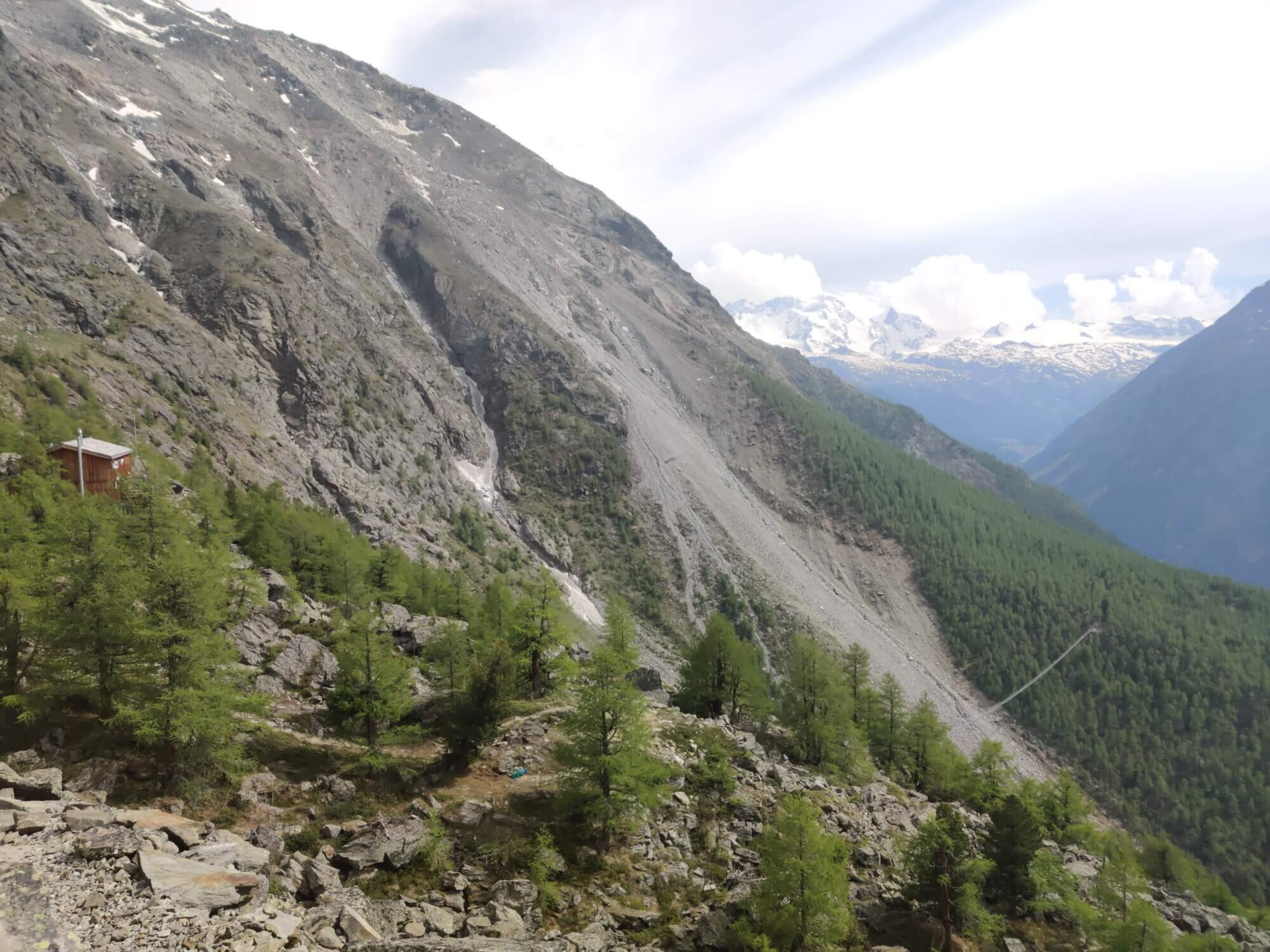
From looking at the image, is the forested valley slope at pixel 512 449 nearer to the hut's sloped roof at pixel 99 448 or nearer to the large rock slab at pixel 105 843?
the hut's sloped roof at pixel 99 448

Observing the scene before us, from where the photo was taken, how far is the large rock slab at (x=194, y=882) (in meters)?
14.1

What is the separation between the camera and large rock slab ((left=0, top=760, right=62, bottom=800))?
1686 cm

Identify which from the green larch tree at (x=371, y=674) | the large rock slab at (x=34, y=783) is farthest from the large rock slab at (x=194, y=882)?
the green larch tree at (x=371, y=674)

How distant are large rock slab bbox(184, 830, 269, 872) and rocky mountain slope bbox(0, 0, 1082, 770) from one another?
193ft

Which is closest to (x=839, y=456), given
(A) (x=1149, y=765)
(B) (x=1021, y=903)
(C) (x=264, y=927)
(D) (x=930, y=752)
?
(A) (x=1149, y=765)

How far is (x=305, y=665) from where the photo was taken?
35.7 metres

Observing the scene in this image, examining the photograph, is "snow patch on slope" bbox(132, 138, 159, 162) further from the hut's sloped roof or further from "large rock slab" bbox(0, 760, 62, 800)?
"large rock slab" bbox(0, 760, 62, 800)

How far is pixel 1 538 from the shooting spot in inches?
950

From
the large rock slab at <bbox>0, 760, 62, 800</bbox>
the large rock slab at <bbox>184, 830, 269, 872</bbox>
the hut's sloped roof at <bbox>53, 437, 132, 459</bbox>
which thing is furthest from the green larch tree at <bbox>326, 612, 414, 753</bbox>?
the hut's sloped roof at <bbox>53, 437, 132, 459</bbox>

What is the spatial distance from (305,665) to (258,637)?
3.20 meters

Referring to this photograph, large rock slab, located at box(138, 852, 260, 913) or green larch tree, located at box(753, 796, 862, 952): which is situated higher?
large rock slab, located at box(138, 852, 260, 913)

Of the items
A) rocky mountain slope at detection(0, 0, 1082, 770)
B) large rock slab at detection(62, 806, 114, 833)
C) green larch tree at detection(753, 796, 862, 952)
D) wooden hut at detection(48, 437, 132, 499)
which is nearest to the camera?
large rock slab at detection(62, 806, 114, 833)

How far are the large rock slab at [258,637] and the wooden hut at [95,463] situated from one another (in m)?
19.8

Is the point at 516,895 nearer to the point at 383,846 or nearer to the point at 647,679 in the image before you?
the point at 383,846
